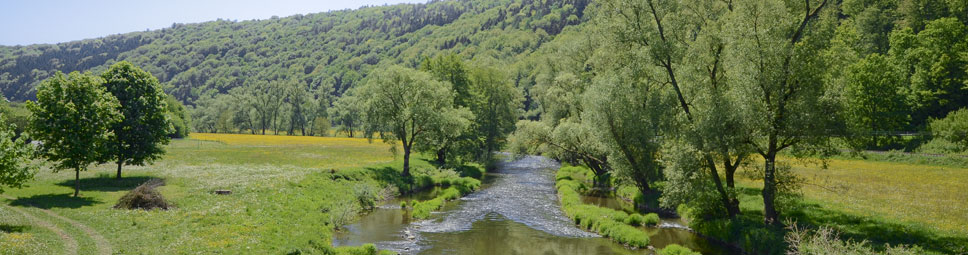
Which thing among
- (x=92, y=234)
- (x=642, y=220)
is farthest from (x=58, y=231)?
(x=642, y=220)

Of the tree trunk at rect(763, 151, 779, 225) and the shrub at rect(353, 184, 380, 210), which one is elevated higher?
the tree trunk at rect(763, 151, 779, 225)

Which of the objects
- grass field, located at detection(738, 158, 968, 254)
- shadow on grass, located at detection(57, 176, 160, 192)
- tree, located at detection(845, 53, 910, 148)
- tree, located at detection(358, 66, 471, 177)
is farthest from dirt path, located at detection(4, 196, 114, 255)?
tree, located at detection(845, 53, 910, 148)

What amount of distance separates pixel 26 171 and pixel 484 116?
54.0 meters

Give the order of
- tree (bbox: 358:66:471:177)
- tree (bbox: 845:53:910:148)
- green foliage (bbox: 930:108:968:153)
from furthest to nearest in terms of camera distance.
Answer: tree (bbox: 845:53:910:148)
tree (bbox: 358:66:471:177)
green foliage (bbox: 930:108:968:153)

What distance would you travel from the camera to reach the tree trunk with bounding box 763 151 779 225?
2409 cm

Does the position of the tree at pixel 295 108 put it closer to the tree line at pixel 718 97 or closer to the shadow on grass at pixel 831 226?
the tree line at pixel 718 97

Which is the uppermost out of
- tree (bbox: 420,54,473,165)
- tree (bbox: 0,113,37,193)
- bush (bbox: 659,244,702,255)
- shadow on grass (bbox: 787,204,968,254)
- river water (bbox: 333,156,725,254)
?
tree (bbox: 420,54,473,165)

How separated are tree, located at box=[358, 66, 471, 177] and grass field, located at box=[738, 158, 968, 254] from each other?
28258mm

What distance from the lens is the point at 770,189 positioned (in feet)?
80.1

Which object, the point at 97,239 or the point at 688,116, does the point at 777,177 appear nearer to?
the point at 688,116

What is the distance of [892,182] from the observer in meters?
34.3

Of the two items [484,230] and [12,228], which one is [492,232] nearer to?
[484,230]

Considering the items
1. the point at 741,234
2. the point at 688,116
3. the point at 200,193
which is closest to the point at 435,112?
the point at 200,193

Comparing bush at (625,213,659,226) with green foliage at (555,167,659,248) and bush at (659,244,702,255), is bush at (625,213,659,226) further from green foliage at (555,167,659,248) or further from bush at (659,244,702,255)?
bush at (659,244,702,255)
